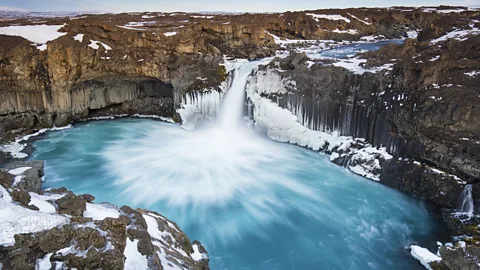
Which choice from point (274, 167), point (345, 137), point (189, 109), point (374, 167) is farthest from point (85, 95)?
point (374, 167)

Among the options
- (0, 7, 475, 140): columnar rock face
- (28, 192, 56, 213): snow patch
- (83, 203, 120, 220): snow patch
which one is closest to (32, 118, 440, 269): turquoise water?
(0, 7, 475, 140): columnar rock face

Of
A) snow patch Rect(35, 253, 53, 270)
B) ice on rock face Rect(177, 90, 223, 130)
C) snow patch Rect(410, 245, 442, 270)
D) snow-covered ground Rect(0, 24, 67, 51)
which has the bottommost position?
snow patch Rect(410, 245, 442, 270)

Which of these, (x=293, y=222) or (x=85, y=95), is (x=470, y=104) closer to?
(x=293, y=222)

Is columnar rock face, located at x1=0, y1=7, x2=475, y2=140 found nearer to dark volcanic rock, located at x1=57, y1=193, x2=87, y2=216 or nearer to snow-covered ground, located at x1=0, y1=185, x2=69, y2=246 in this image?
dark volcanic rock, located at x1=57, y1=193, x2=87, y2=216

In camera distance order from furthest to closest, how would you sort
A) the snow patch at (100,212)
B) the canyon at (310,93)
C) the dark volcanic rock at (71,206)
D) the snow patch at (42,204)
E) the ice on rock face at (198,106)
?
the ice on rock face at (198,106), the canyon at (310,93), the snow patch at (100,212), the dark volcanic rock at (71,206), the snow patch at (42,204)

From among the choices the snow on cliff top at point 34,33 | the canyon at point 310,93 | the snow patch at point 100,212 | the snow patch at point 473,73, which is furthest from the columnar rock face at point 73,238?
the snow on cliff top at point 34,33

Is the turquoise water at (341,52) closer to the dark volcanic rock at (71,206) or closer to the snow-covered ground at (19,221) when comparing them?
the dark volcanic rock at (71,206)
